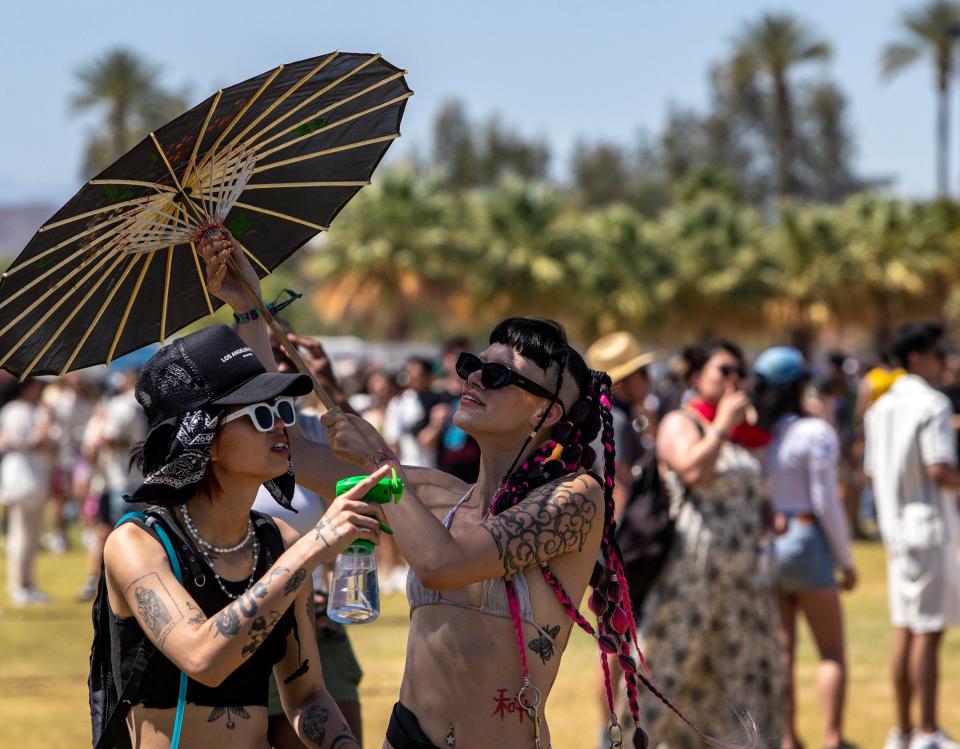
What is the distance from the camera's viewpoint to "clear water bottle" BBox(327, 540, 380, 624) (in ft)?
9.85

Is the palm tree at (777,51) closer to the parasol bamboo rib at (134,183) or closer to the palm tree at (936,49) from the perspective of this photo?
the palm tree at (936,49)

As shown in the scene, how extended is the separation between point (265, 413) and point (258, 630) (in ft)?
1.57

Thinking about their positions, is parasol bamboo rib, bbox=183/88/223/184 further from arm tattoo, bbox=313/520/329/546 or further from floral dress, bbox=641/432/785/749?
floral dress, bbox=641/432/785/749

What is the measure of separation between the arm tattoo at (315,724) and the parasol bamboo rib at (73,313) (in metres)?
1.09

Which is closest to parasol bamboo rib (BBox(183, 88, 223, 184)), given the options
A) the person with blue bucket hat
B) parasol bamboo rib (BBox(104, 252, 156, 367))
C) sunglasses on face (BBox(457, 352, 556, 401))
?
parasol bamboo rib (BBox(104, 252, 156, 367))

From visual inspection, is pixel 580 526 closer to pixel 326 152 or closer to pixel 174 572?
pixel 174 572

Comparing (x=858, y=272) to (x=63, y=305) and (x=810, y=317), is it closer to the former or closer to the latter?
(x=810, y=317)

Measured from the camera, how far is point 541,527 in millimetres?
3170

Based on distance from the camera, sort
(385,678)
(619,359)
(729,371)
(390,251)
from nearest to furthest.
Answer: (729,371) < (619,359) < (385,678) < (390,251)

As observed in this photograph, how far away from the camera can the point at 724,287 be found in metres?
49.4

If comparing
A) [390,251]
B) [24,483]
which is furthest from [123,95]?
[24,483]

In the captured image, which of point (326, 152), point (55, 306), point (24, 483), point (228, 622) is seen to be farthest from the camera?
point (24, 483)

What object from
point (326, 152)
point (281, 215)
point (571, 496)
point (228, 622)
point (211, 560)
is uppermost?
point (326, 152)

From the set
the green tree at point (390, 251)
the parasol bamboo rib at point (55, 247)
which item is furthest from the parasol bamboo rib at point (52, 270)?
the green tree at point (390, 251)
